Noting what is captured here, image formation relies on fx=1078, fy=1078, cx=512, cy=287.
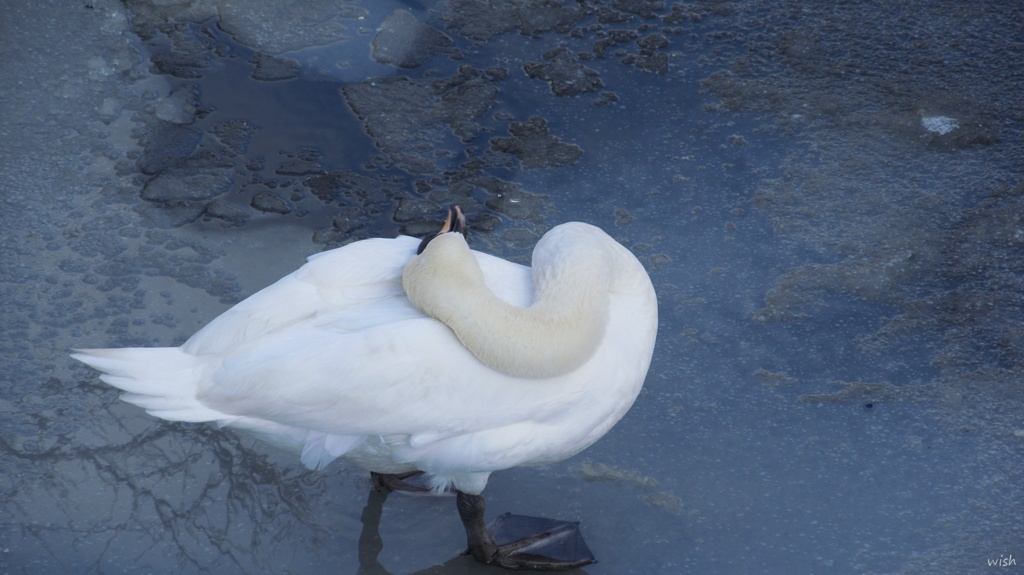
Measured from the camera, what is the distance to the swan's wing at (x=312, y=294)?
2.97 m

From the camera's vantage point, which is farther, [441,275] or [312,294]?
Result: [312,294]

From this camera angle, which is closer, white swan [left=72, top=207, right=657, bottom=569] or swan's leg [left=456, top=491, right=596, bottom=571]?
white swan [left=72, top=207, right=657, bottom=569]

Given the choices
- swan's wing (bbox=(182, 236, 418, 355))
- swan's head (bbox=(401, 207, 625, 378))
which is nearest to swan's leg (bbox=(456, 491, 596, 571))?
swan's head (bbox=(401, 207, 625, 378))

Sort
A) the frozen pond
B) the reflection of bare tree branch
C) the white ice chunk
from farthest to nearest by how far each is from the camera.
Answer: the white ice chunk
the frozen pond
the reflection of bare tree branch

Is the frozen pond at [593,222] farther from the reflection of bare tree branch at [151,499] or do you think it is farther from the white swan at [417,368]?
the white swan at [417,368]

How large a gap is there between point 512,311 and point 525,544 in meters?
0.74

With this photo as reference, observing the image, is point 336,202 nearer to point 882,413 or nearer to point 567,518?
point 567,518

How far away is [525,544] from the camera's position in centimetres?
317

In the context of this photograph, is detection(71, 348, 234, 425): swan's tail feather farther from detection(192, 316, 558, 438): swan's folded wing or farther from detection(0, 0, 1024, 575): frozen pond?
detection(0, 0, 1024, 575): frozen pond

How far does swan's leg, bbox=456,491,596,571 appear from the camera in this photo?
3094mm

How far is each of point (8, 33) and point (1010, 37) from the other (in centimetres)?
465

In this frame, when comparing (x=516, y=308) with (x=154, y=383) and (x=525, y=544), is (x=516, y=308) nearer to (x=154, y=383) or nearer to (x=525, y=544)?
(x=525, y=544)

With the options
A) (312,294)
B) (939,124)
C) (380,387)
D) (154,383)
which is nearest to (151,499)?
(154,383)

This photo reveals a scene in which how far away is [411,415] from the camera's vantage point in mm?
2818
